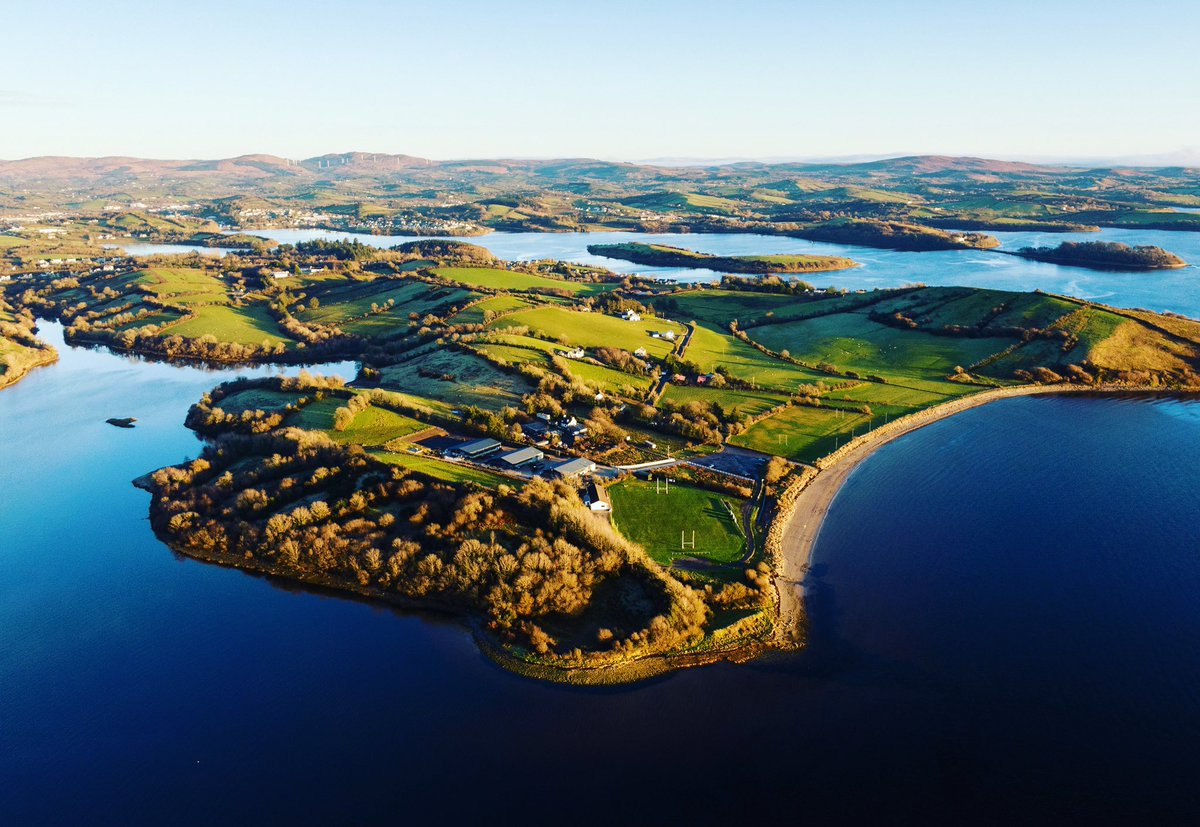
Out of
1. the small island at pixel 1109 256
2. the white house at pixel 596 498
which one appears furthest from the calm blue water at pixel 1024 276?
the white house at pixel 596 498

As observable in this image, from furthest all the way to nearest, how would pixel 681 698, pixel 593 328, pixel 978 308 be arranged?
1. pixel 978 308
2. pixel 593 328
3. pixel 681 698

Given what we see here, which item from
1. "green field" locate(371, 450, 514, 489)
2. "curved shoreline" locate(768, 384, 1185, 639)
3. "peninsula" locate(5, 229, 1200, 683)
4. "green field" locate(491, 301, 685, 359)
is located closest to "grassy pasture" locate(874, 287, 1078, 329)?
"peninsula" locate(5, 229, 1200, 683)

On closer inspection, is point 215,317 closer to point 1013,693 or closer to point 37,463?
point 37,463

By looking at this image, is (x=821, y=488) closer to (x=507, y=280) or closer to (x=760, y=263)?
(x=507, y=280)

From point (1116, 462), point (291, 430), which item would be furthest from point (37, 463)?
point (1116, 462)

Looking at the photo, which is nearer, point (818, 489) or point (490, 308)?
point (818, 489)

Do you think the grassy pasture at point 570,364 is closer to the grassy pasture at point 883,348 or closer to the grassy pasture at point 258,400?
the grassy pasture at point 258,400

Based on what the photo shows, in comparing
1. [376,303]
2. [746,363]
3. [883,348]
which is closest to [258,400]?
[376,303]
